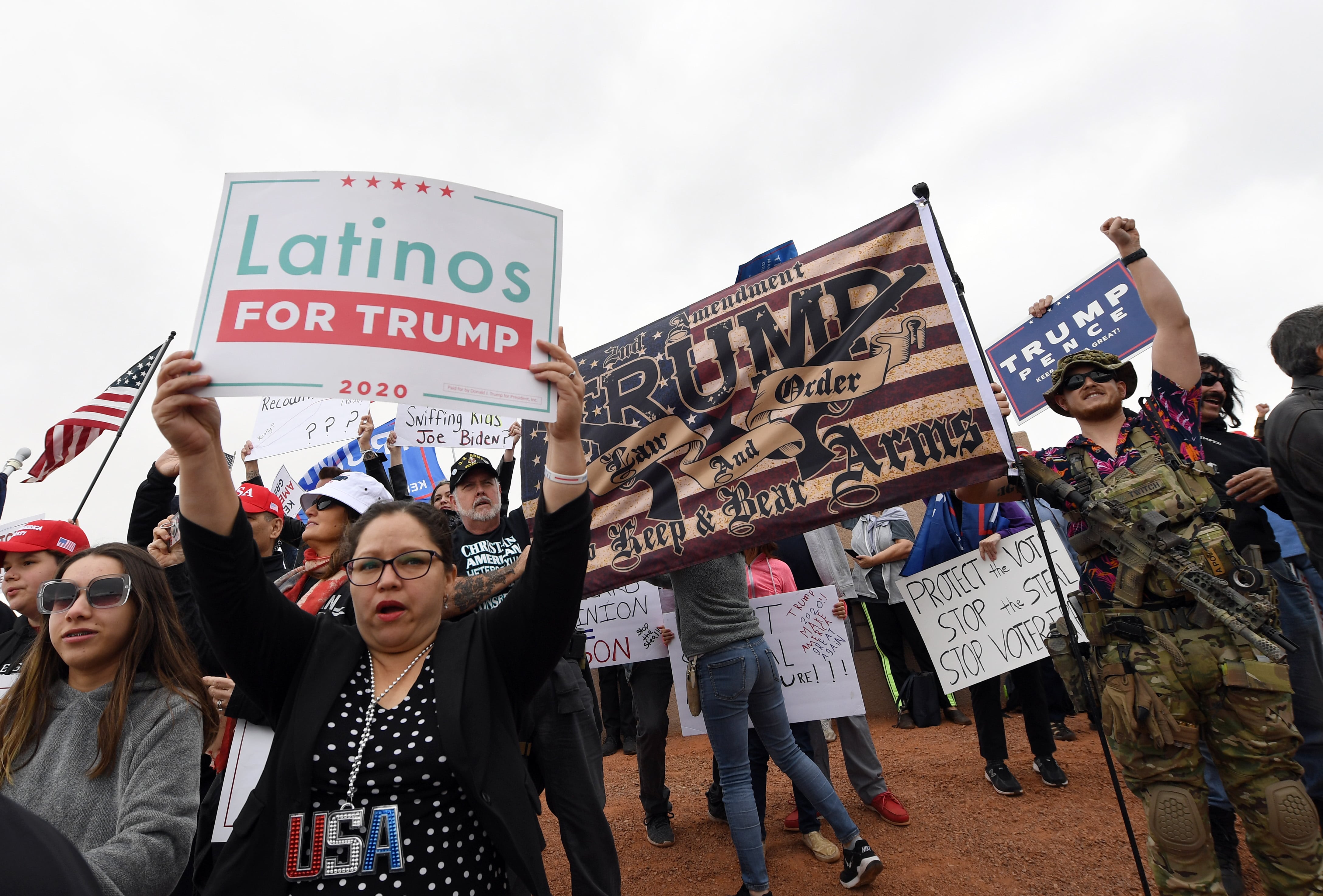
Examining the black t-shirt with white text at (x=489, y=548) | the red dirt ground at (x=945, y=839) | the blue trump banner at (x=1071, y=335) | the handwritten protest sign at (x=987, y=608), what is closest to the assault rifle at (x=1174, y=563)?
the blue trump banner at (x=1071, y=335)

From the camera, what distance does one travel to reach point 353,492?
11.9 feet

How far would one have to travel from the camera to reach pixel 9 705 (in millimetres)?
2129

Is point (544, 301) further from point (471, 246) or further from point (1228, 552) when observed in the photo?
point (1228, 552)

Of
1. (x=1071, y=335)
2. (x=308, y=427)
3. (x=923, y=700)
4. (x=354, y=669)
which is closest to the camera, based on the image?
(x=354, y=669)

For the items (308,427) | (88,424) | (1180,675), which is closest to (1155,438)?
(1180,675)

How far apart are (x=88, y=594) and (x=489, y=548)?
1906 mm

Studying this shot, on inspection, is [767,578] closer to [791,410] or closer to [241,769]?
[791,410]

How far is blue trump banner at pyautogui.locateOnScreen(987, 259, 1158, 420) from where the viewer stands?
4.38 metres

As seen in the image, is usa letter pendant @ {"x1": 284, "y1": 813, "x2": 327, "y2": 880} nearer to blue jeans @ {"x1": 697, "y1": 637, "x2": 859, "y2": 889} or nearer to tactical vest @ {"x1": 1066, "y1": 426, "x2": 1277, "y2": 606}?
blue jeans @ {"x1": 697, "y1": 637, "x2": 859, "y2": 889}

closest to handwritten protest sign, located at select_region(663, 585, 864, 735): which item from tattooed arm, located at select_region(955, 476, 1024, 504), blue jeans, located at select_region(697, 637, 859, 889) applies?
blue jeans, located at select_region(697, 637, 859, 889)

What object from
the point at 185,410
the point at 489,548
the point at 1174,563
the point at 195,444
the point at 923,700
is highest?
the point at 489,548

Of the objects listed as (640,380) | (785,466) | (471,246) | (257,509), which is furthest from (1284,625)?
(257,509)

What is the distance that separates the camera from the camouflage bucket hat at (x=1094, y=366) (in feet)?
10.4

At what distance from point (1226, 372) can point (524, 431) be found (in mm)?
4320
